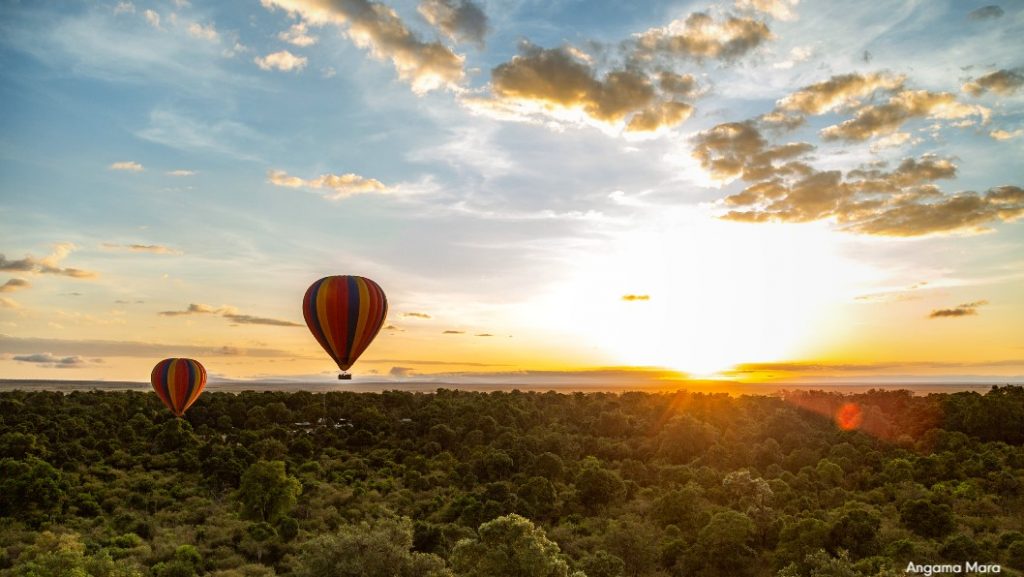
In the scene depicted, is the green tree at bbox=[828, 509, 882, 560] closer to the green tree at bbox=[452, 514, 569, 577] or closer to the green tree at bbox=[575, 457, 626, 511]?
the green tree at bbox=[575, 457, 626, 511]

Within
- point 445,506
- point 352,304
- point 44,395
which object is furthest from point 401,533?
point 44,395

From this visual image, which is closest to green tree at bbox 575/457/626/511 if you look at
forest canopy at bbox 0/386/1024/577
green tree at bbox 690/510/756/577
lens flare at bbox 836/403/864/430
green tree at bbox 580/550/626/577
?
forest canopy at bbox 0/386/1024/577

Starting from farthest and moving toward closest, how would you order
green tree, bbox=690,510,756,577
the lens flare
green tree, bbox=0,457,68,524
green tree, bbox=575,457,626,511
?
the lens flare
green tree, bbox=575,457,626,511
green tree, bbox=0,457,68,524
green tree, bbox=690,510,756,577

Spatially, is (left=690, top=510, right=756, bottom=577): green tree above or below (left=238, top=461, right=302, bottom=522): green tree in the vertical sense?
below

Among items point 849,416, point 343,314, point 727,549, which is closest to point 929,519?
point 727,549

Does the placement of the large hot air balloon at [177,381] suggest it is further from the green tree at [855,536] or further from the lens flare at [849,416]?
the lens flare at [849,416]

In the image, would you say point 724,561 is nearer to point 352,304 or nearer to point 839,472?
point 839,472
